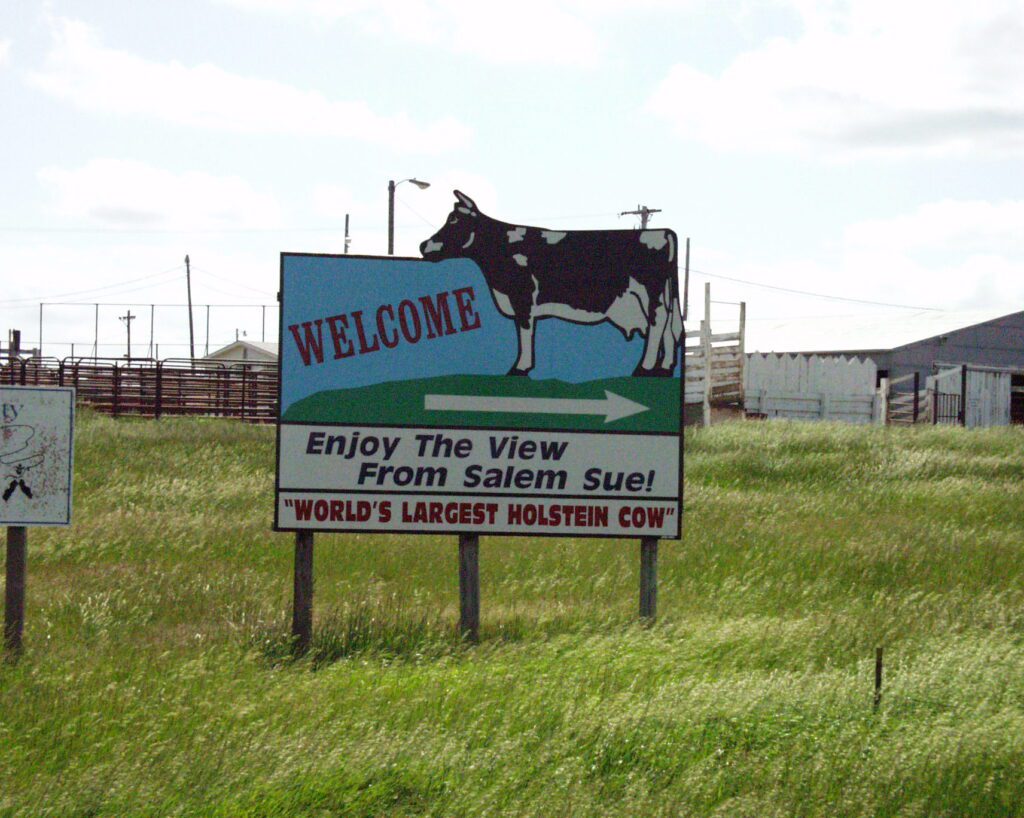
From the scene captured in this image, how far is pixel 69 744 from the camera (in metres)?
5.35

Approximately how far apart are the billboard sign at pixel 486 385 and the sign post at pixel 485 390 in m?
0.01

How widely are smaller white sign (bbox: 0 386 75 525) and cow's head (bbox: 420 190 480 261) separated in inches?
109

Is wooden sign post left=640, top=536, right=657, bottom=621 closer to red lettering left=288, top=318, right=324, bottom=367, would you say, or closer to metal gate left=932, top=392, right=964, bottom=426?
red lettering left=288, top=318, right=324, bottom=367

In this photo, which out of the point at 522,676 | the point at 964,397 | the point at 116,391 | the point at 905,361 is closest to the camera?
the point at 522,676

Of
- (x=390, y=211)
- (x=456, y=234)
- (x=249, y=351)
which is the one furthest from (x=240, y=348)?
(x=456, y=234)

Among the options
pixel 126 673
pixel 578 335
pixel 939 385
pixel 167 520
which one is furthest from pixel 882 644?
pixel 939 385

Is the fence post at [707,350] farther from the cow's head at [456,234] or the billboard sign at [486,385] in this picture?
the cow's head at [456,234]

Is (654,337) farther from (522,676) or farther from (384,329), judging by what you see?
(522,676)

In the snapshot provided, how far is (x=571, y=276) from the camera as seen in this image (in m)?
8.88

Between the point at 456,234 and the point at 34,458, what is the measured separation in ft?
10.9

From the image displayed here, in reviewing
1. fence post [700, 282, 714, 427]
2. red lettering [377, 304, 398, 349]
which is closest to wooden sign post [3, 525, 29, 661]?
red lettering [377, 304, 398, 349]

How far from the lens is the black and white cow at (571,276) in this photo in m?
8.78

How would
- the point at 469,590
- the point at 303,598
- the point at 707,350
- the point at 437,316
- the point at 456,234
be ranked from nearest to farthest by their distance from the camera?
1. the point at 303,598
2. the point at 469,590
3. the point at 437,316
4. the point at 456,234
5. the point at 707,350

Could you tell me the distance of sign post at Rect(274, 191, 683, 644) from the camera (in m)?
8.54
